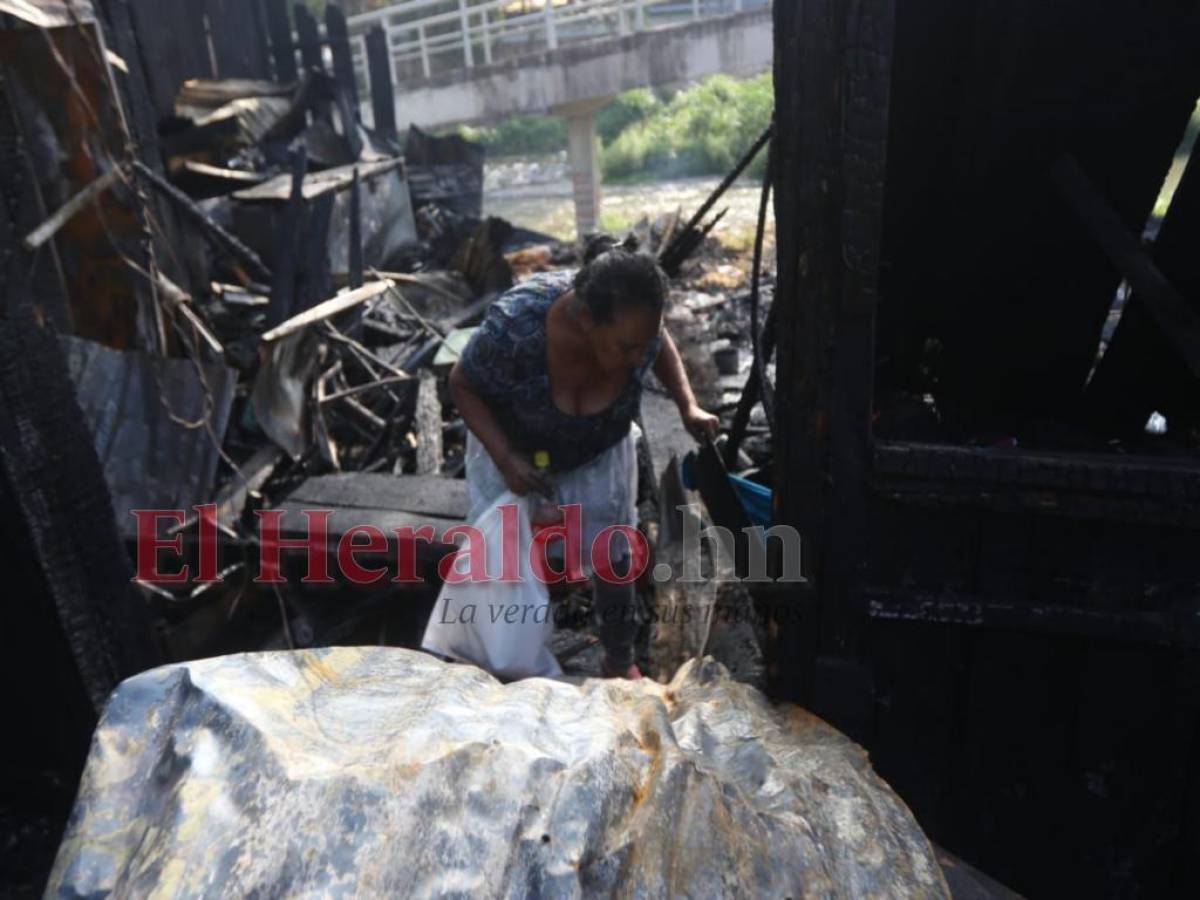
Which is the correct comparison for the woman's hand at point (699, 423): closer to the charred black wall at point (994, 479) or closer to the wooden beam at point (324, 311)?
the charred black wall at point (994, 479)

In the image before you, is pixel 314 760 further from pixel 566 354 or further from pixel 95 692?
pixel 95 692

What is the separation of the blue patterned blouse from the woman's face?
239mm

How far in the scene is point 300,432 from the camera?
18.1 ft

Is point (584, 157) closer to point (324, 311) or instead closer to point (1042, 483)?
point (324, 311)

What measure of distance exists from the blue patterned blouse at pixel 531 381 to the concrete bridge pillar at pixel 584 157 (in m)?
15.1

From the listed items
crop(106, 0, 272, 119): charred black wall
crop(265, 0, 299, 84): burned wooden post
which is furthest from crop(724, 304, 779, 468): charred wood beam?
crop(265, 0, 299, 84): burned wooden post

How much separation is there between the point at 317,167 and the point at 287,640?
23.1ft

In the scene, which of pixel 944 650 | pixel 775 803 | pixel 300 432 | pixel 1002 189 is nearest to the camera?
pixel 775 803

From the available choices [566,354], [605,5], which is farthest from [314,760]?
[605,5]

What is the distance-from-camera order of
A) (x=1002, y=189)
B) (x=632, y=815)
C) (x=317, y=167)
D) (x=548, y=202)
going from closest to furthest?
(x=632, y=815), (x=1002, y=189), (x=317, y=167), (x=548, y=202)

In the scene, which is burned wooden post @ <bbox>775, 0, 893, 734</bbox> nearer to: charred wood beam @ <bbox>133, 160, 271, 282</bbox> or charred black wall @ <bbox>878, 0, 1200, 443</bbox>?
charred black wall @ <bbox>878, 0, 1200, 443</bbox>

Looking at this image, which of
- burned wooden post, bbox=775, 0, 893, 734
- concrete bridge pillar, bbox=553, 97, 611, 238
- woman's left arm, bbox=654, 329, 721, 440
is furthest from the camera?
concrete bridge pillar, bbox=553, 97, 611, 238

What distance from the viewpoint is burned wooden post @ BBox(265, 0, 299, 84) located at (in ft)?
41.3

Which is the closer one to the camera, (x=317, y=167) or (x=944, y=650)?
(x=944, y=650)
